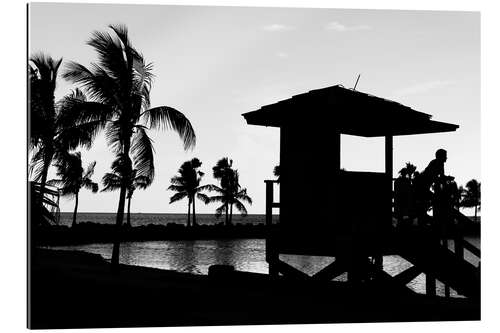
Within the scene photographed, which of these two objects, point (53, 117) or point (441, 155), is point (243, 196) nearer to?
point (53, 117)

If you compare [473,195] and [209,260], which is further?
[209,260]

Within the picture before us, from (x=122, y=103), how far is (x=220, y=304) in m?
11.4

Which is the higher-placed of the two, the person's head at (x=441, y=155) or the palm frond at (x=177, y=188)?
the person's head at (x=441, y=155)

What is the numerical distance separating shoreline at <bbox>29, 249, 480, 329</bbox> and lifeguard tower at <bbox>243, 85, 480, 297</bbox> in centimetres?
54

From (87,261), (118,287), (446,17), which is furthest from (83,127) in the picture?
(446,17)

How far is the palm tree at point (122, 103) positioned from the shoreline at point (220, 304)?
753cm

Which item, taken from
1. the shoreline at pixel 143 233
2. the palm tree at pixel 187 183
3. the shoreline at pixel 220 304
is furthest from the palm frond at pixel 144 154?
the palm tree at pixel 187 183

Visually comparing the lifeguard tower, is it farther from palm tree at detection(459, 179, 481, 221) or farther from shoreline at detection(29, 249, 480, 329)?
palm tree at detection(459, 179, 481, 221)

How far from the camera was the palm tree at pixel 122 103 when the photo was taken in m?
20.6

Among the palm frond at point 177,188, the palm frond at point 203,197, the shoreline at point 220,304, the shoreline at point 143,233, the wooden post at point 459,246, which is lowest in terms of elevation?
the shoreline at point 143,233

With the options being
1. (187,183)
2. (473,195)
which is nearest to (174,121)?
(473,195)

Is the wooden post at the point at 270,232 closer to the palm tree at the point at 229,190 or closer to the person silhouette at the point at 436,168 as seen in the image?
the person silhouette at the point at 436,168

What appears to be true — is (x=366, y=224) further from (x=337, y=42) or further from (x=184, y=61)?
(x=184, y=61)

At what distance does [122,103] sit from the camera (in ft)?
72.5
